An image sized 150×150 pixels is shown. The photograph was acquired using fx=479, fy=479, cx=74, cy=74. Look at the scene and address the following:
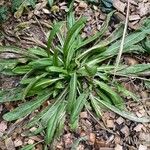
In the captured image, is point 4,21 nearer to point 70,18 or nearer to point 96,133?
point 70,18

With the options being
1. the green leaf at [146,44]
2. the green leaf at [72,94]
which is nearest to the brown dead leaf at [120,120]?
the green leaf at [72,94]

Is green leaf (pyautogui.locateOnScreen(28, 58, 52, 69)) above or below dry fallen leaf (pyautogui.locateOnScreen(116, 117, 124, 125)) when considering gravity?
above

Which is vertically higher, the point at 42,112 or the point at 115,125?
the point at 42,112

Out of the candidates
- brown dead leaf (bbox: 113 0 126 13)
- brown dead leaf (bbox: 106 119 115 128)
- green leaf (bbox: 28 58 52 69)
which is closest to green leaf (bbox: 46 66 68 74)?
green leaf (bbox: 28 58 52 69)

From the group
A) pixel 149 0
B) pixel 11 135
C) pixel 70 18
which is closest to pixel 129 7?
pixel 149 0

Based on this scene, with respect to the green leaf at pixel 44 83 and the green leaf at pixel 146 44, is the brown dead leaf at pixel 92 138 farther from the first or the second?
the green leaf at pixel 146 44

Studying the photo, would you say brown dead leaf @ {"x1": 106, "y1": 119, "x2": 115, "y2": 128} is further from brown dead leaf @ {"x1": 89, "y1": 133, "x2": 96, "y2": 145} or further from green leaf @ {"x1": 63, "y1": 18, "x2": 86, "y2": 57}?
green leaf @ {"x1": 63, "y1": 18, "x2": 86, "y2": 57}

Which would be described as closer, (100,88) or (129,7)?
(100,88)
